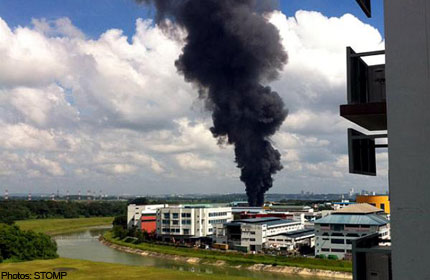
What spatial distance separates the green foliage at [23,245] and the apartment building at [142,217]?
1002 inches

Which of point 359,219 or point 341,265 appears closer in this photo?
point 341,265

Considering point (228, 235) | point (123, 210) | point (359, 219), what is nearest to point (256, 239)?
point (228, 235)

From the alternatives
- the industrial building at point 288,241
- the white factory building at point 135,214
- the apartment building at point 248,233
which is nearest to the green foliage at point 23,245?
the apartment building at point 248,233

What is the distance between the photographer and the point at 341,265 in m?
41.5

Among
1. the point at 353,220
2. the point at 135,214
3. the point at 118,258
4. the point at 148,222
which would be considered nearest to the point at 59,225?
the point at 135,214

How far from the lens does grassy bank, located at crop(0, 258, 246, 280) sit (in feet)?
112

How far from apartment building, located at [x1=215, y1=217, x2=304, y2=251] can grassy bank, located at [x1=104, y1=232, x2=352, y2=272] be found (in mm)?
3285

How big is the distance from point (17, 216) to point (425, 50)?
349 feet

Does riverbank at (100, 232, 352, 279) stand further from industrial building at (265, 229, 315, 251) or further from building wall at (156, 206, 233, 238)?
building wall at (156, 206, 233, 238)

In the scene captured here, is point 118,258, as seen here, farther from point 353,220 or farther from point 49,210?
point 49,210

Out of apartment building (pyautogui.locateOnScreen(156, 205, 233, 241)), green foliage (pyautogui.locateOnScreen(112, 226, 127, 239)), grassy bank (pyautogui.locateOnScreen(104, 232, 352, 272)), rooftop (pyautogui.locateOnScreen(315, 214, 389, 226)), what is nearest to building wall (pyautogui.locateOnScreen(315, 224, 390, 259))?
rooftop (pyautogui.locateOnScreen(315, 214, 389, 226))

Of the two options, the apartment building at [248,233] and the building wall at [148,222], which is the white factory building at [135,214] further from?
the apartment building at [248,233]

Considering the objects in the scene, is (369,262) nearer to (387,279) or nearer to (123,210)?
(387,279)

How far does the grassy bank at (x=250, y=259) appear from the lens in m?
41.8
